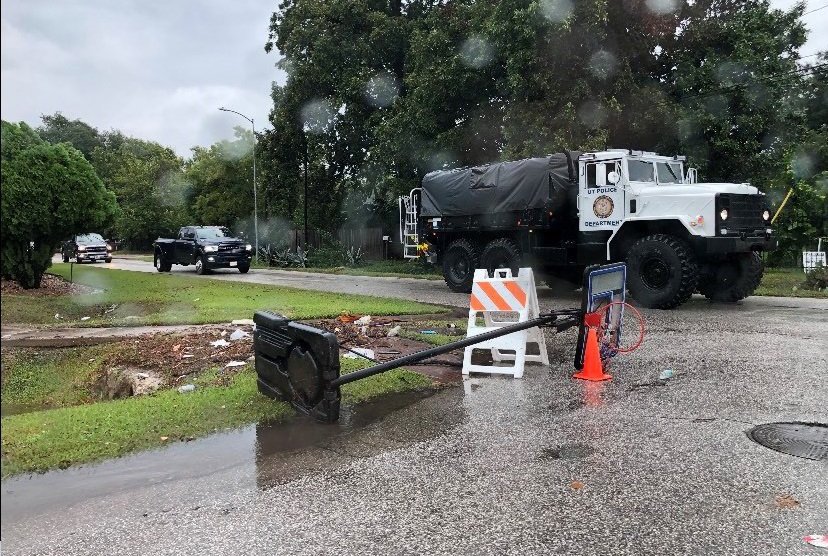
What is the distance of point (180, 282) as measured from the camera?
71.7 feet

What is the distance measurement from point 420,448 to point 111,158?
45065mm

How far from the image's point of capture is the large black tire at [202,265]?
27188mm

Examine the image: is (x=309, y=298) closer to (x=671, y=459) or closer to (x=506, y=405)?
(x=506, y=405)

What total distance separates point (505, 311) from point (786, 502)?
4334 mm

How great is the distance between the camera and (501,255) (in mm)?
16281

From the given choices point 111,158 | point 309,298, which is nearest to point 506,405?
point 309,298

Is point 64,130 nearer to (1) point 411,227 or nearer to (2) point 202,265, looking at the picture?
(1) point 411,227

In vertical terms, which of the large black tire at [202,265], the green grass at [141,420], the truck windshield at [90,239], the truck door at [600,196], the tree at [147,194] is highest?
the tree at [147,194]

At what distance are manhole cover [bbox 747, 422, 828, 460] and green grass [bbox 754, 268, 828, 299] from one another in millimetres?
11286

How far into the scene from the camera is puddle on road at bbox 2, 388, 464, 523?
14.3ft

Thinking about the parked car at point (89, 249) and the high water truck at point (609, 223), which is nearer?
the high water truck at point (609, 223)

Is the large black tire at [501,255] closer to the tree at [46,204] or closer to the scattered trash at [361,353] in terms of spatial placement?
the scattered trash at [361,353]

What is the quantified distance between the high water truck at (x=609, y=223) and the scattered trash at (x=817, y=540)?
373 inches

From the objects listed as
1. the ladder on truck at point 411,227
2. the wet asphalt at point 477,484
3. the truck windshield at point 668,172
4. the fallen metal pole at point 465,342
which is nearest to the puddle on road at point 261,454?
the wet asphalt at point 477,484
